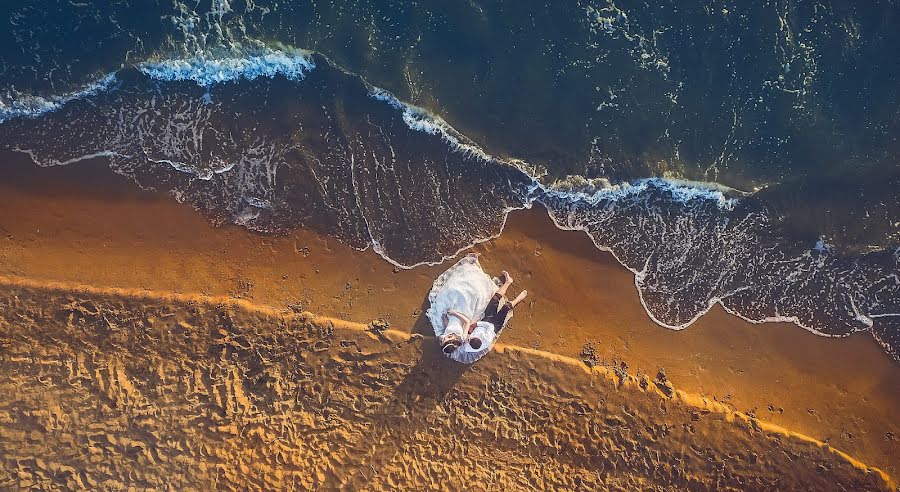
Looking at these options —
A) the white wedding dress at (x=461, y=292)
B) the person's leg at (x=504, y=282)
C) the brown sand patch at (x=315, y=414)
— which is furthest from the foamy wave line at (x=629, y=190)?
the brown sand patch at (x=315, y=414)

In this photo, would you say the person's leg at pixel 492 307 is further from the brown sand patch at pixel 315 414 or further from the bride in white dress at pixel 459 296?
the brown sand patch at pixel 315 414

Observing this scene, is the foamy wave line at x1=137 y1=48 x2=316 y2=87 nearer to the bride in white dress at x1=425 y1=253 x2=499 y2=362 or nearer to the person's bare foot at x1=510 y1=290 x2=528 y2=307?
the bride in white dress at x1=425 y1=253 x2=499 y2=362

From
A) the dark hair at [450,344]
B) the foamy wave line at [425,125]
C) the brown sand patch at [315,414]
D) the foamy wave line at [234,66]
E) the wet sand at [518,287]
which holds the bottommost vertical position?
the brown sand patch at [315,414]

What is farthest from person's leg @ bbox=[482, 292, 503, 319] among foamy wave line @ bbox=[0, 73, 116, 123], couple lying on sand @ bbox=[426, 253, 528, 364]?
foamy wave line @ bbox=[0, 73, 116, 123]

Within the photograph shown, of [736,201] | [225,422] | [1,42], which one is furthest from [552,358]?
[1,42]

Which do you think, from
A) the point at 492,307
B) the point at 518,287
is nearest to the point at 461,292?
the point at 492,307

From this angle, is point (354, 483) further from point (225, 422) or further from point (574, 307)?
point (574, 307)

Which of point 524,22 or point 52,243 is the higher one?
point 524,22
